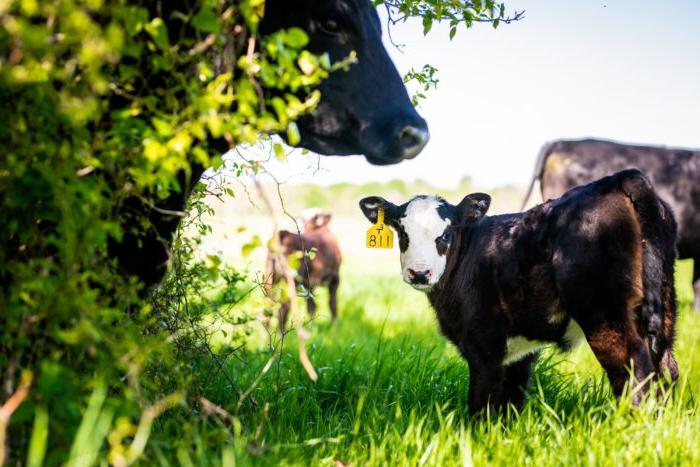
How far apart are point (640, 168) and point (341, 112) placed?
928 centimetres

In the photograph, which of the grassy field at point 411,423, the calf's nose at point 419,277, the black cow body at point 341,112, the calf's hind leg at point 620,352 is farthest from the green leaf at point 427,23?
the calf's hind leg at point 620,352

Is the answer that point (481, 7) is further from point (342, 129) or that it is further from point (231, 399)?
point (231, 399)

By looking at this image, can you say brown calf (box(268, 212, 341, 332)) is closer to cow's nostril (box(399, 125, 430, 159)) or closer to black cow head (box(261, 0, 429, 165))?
black cow head (box(261, 0, 429, 165))

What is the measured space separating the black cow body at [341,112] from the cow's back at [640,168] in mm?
8113

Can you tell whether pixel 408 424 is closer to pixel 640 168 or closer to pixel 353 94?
pixel 353 94

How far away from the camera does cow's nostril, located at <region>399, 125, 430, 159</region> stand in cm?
288

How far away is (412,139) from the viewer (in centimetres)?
290

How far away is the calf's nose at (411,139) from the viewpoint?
9.46 feet

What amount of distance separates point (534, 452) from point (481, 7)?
2284 millimetres

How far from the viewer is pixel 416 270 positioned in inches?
179

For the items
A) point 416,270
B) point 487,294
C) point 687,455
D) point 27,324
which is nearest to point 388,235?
point 416,270

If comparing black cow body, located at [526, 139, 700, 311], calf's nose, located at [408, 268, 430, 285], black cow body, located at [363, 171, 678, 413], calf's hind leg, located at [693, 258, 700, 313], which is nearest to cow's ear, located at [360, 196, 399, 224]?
black cow body, located at [363, 171, 678, 413]

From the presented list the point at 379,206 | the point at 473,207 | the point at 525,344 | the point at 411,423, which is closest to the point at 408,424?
the point at 411,423

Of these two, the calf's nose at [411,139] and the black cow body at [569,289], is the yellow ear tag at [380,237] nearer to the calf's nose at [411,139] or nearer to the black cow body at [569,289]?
the black cow body at [569,289]
